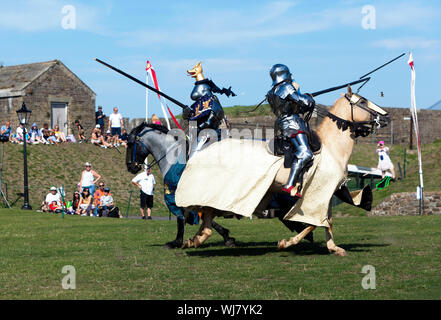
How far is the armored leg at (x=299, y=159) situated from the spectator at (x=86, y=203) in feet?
48.5

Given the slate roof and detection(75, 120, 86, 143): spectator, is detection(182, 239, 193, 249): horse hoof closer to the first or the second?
detection(75, 120, 86, 143): spectator

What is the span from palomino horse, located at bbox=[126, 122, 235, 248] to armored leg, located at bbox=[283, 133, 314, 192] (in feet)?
8.38

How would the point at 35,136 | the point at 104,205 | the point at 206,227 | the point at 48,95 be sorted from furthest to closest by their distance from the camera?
1. the point at 48,95
2. the point at 35,136
3. the point at 104,205
4. the point at 206,227

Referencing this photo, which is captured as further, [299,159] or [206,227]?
[206,227]

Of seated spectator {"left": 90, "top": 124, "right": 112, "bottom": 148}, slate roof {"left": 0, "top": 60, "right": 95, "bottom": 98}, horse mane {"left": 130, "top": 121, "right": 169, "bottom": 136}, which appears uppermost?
slate roof {"left": 0, "top": 60, "right": 95, "bottom": 98}

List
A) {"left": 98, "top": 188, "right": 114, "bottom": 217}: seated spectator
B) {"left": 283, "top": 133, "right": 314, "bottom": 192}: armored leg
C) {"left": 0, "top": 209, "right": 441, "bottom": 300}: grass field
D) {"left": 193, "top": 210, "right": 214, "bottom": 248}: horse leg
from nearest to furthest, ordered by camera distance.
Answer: {"left": 0, "top": 209, "right": 441, "bottom": 300}: grass field → {"left": 283, "top": 133, "right": 314, "bottom": 192}: armored leg → {"left": 193, "top": 210, "right": 214, "bottom": 248}: horse leg → {"left": 98, "top": 188, "right": 114, "bottom": 217}: seated spectator

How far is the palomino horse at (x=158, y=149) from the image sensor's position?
43.7 feet

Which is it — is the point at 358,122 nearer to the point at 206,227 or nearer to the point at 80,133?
the point at 206,227

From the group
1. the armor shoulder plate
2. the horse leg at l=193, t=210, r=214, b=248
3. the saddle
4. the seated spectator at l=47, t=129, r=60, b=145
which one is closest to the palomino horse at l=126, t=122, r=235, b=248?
the armor shoulder plate

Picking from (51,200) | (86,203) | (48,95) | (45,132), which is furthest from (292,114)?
(48,95)

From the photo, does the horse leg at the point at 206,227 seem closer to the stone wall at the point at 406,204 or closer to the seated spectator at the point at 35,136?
the stone wall at the point at 406,204

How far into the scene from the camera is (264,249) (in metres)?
13.2

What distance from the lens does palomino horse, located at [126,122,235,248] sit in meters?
13.3

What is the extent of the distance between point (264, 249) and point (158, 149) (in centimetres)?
268
